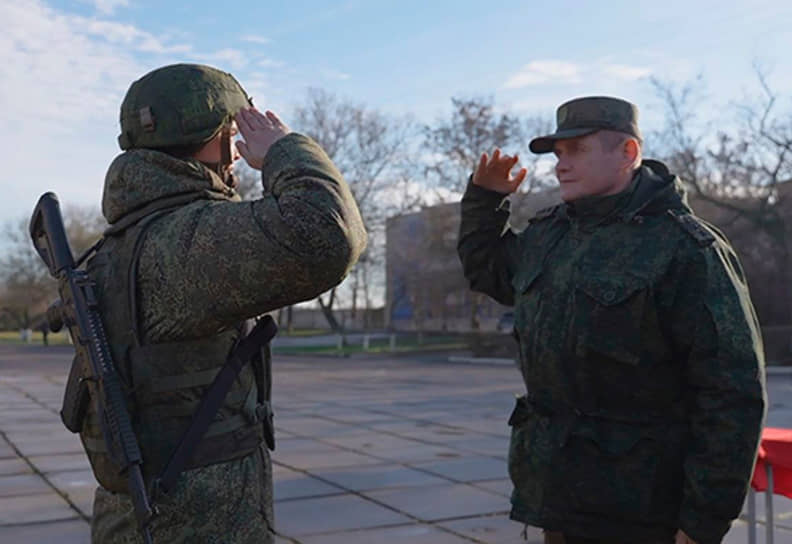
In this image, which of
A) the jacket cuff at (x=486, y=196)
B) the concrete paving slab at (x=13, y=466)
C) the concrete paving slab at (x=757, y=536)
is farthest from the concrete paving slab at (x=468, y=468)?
the jacket cuff at (x=486, y=196)

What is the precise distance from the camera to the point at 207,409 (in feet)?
7.00

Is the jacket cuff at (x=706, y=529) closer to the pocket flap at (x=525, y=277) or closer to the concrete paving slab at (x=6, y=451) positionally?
the pocket flap at (x=525, y=277)

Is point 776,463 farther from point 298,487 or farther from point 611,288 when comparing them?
point 298,487

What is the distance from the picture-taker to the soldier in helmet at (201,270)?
1926mm

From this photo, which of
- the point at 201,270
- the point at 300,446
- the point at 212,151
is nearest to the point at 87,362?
the point at 201,270

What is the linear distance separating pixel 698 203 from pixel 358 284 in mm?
31328

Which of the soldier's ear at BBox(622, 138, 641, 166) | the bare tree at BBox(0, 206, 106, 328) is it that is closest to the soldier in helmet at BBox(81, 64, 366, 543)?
the soldier's ear at BBox(622, 138, 641, 166)

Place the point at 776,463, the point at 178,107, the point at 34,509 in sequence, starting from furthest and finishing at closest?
the point at 34,509, the point at 776,463, the point at 178,107

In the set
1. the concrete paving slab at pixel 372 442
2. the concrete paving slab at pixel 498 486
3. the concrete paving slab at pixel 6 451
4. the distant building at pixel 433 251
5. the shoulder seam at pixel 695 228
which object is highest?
the distant building at pixel 433 251

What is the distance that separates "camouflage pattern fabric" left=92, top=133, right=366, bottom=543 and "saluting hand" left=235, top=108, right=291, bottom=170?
68 millimetres

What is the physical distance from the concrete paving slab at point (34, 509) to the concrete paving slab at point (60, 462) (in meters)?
0.95

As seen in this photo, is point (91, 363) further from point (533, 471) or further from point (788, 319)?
point (788, 319)

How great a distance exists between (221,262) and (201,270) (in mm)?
65

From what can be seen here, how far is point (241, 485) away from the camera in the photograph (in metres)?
2.21
